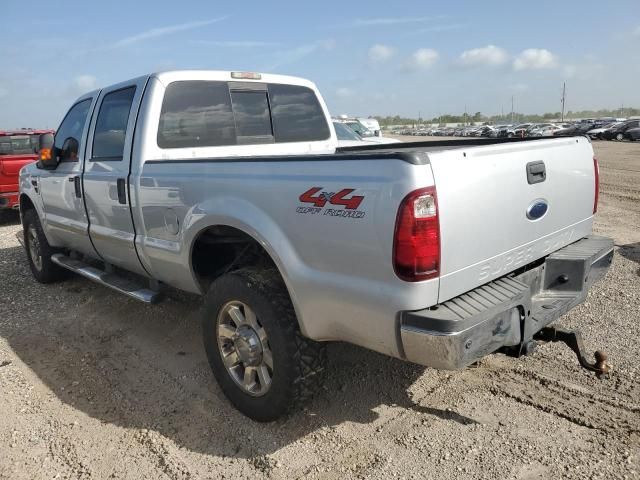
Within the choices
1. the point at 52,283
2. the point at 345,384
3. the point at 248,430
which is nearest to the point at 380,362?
the point at 345,384

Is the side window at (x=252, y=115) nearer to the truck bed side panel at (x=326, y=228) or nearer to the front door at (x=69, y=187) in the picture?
the truck bed side panel at (x=326, y=228)

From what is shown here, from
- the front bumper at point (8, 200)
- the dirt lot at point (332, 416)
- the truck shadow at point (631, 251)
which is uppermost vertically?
the front bumper at point (8, 200)

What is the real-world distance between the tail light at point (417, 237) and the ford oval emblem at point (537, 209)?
78cm

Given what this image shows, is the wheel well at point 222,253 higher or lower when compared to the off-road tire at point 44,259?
higher

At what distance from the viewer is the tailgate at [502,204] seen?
7.54 feet

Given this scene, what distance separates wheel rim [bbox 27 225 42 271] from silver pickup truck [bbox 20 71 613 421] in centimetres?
165

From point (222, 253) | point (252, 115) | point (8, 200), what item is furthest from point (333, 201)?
point (8, 200)

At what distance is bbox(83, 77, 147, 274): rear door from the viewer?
3871 mm

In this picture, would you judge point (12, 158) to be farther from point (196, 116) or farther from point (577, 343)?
point (577, 343)

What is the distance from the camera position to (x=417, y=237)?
2197mm

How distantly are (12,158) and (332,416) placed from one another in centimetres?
896

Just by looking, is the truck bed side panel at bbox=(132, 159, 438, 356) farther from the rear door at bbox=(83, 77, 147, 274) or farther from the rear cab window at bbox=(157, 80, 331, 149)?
the rear door at bbox=(83, 77, 147, 274)

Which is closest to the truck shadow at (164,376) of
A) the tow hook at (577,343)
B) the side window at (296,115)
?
the tow hook at (577,343)

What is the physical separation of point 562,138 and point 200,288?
251cm
